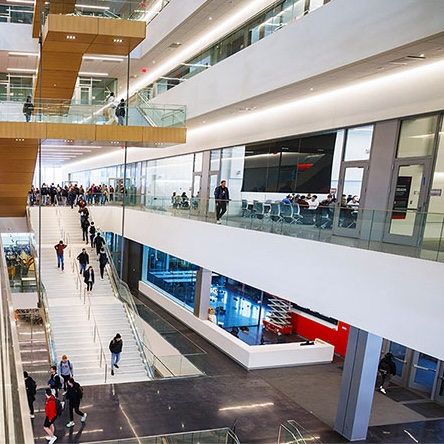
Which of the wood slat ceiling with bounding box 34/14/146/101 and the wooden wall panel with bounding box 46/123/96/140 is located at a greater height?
the wood slat ceiling with bounding box 34/14/146/101

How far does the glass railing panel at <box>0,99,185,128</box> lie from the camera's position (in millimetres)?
13789

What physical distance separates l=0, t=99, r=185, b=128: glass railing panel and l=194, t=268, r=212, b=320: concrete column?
233 inches

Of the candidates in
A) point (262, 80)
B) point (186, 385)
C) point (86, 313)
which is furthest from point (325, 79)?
point (86, 313)

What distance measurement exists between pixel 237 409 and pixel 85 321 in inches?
249

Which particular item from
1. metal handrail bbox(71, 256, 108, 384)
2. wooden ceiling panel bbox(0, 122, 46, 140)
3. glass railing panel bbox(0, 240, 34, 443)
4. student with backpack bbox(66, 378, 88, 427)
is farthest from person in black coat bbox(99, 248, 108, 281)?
glass railing panel bbox(0, 240, 34, 443)

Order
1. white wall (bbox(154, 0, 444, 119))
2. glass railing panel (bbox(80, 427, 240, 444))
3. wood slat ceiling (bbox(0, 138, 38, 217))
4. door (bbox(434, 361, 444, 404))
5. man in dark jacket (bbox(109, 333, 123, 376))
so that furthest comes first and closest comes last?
wood slat ceiling (bbox(0, 138, 38, 217)), man in dark jacket (bbox(109, 333, 123, 376)), door (bbox(434, 361, 444, 404)), glass railing panel (bbox(80, 427, 240, 444)), white wall (bbox(154, 0, 444, 119))

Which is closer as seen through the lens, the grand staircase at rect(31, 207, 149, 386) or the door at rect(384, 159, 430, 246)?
the door at rect(384, 159, 430, 246)

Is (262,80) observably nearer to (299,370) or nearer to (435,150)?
(435,150)

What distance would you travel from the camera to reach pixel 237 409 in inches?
413

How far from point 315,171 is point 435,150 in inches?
154

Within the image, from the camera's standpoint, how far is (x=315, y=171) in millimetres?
12164

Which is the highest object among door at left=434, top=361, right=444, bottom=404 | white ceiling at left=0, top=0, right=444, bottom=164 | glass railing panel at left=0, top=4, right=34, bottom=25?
glass railing panel at left=0, top=4, right=34, bottom=25

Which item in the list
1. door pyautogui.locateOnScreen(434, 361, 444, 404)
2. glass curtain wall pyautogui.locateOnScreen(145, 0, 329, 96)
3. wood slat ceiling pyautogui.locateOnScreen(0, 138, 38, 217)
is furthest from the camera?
wood slat ceiling pyautogui.locateOnScreen(0, 138, 38, 217)

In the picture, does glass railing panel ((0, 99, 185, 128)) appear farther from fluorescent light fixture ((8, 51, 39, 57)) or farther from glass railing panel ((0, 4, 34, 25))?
glass railing panel ((0, 4, 34, 25))
